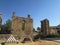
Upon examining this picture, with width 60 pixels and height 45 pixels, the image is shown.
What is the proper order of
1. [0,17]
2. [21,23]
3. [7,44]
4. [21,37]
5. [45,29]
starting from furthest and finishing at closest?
[45,29] < [0,17] < [21,23] < [21,37] < [7,44]

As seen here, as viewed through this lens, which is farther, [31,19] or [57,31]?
[57,31]

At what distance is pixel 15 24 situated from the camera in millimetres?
31672

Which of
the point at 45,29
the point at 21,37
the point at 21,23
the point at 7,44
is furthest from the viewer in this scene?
the point at 45,29

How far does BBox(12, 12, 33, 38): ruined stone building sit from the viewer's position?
31.4m

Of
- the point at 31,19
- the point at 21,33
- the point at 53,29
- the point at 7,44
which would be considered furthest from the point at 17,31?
the point at 53,29

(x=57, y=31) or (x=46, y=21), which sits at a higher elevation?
(x=46, y=21)

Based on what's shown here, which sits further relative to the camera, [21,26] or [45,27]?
[45,27]

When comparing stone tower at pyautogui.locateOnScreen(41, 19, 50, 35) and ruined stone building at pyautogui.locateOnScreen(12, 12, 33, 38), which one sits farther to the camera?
stone tower at pyautogui.locateOnScreen(41, 19, 50, 35)

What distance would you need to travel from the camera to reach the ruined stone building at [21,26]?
31378 mm

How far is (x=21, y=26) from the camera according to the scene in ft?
106

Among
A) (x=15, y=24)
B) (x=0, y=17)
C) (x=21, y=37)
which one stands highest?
(x=0, y=17)

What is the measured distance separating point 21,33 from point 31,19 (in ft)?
18.5

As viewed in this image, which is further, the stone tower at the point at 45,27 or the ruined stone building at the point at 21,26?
the stone tower at the point at 45,27

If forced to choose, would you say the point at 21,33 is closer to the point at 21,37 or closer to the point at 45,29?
the point at 21,37
